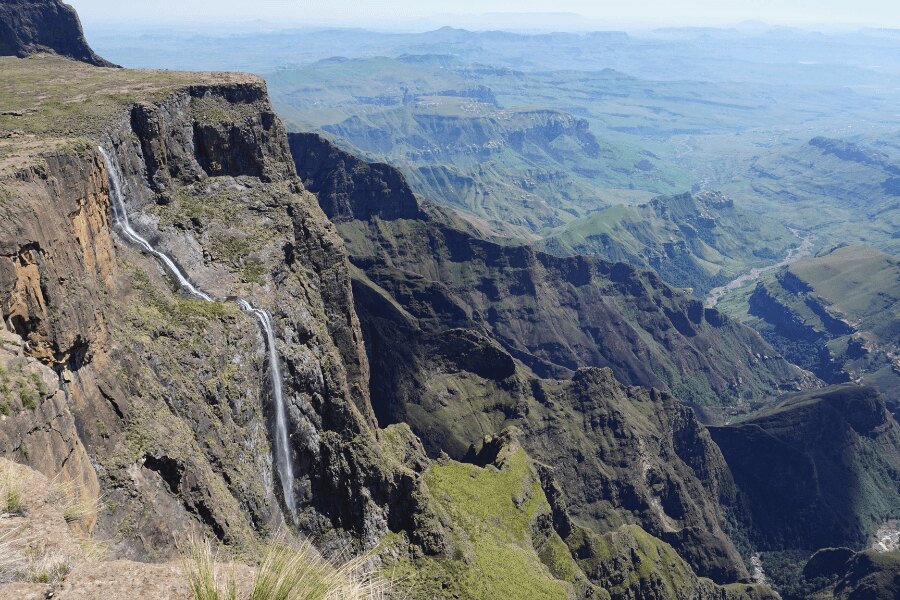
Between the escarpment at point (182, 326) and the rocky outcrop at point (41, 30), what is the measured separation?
82.0 m

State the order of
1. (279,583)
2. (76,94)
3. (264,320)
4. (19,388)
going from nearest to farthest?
(279,583), (19,388), (264,320), (76,94)

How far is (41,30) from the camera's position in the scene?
165750mm

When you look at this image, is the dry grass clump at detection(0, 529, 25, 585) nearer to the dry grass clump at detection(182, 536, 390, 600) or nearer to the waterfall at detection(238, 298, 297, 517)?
the dry grass clump at detection(182, 536, 390, 600)

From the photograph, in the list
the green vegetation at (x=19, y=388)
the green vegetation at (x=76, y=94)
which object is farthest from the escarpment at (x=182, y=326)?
the green vegetation at (x=76, y=94)

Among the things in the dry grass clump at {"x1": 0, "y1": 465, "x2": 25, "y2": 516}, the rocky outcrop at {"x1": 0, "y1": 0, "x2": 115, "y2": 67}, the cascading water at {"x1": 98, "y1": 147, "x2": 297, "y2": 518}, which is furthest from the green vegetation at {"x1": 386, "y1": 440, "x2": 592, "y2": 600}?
the rocky outcrop at {"x1": 0, "y1": 0, "x2": 115, "y2": 67}

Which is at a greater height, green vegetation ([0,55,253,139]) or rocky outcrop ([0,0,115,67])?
rocky outcrop ([0,0,115,67])

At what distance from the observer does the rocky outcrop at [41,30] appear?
156250 millimetres

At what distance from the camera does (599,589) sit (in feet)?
329

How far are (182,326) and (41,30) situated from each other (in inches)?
6036

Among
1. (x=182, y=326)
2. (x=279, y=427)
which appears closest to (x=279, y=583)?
(x=182, y=326)

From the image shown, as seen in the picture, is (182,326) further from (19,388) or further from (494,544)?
(494,544)

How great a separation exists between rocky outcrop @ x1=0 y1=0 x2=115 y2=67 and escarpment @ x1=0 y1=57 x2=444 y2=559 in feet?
269

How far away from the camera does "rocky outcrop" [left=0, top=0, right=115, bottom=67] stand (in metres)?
156

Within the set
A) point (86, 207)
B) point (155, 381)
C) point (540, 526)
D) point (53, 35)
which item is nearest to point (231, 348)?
point (155, 381)
